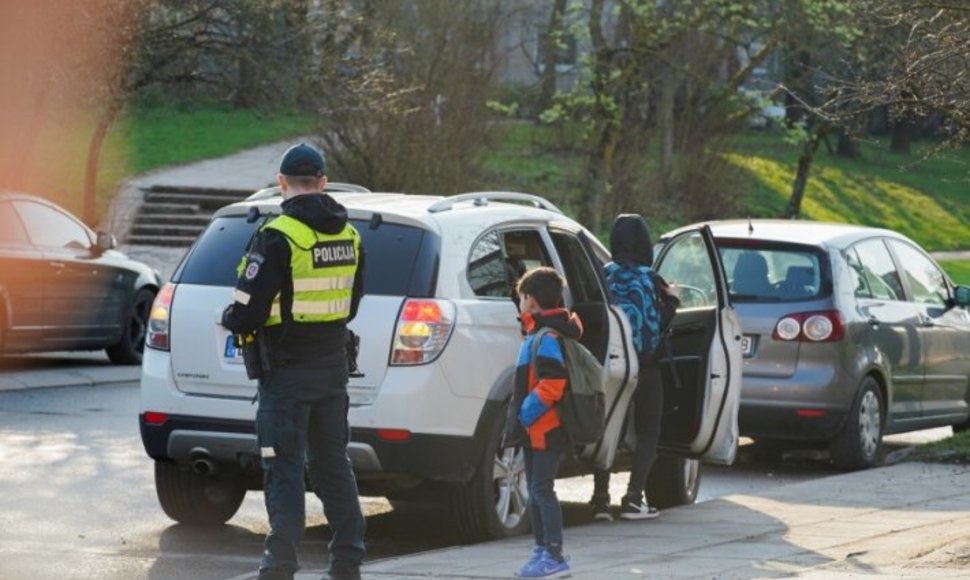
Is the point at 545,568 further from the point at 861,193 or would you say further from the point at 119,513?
the point at 861,193

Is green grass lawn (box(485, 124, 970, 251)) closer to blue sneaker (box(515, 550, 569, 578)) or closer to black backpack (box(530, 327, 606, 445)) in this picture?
black backpack (box(530, 327, 606, 445))

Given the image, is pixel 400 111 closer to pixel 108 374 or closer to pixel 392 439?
pixel 108 374

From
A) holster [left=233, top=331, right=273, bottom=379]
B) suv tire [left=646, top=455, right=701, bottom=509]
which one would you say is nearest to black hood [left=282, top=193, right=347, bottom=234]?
holster [left=233, top=331, right=273, bottom=379]

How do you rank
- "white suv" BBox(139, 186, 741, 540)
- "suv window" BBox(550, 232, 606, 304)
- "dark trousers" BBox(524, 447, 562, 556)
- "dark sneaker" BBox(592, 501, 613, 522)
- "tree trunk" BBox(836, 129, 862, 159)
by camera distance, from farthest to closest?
"tree trunk" BBox(836, 129, 862, 159) → "dark sneaker" BBox(592, 501, 613, 522) → "suv window" BBox(550, 232, 606, 304) → "white suv" BBox(139, 186, 741, 540) → "dark trousers" BBox(524, 447, 562, 556)

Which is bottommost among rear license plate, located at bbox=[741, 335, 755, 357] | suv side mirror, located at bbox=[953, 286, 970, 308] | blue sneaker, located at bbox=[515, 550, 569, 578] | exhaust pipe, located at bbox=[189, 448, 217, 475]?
blue sneaker, located at bbox=[515, 550, 569, 578]

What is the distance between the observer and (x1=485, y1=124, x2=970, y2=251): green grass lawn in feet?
125

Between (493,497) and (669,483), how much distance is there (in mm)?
2158

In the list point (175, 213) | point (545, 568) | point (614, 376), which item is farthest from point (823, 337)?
point (175, 213)

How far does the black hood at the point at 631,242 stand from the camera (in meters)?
10.6

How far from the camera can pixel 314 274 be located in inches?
308

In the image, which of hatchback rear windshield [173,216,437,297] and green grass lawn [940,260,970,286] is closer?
hatchback rear windshield [173,216,437,297]

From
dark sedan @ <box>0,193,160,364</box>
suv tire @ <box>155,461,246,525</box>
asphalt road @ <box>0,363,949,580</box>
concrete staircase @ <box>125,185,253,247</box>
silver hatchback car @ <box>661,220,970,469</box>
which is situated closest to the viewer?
asphalt road @ <box>0,363,949,580</box>

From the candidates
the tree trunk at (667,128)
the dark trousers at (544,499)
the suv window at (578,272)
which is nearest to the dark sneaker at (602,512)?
the suv window at (578,272)

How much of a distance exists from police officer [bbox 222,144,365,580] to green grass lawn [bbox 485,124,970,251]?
25.0 m
